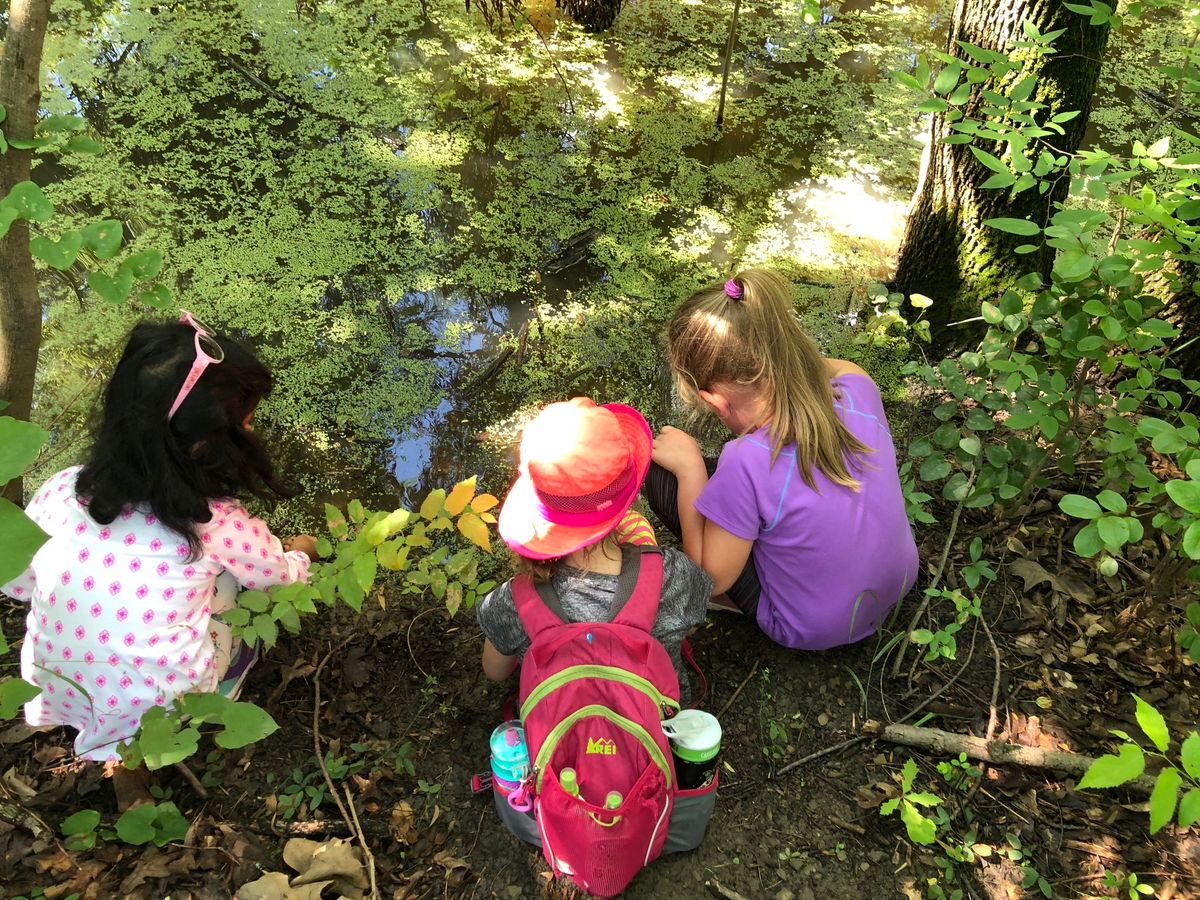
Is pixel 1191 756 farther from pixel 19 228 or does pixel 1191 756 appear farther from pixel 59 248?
pixel 19 228

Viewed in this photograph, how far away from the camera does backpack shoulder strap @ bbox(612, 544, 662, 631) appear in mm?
1320

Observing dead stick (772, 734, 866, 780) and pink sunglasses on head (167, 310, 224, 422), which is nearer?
pink sunglasses on head (167, 310, 224, 422)

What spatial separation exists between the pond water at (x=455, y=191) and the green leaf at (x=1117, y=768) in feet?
5.11

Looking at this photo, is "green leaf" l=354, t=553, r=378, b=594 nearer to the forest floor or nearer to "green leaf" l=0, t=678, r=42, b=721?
"green leaf" l=0, t=678, r=42, b=721

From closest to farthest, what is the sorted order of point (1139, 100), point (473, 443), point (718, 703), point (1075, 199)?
point (718, 703)
point (473, 443)
point (1075, 199)
point (1139, 100)

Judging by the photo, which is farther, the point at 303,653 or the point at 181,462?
the point at 303,653

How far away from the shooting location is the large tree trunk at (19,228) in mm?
1296

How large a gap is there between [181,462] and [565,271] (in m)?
1.64

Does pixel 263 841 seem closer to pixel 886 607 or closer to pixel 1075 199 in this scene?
pixel 886 607

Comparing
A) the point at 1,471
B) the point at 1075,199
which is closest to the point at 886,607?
the point at 1,471

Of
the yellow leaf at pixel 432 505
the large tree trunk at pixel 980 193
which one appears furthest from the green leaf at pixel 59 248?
the large tree trunk at pixel 980 193

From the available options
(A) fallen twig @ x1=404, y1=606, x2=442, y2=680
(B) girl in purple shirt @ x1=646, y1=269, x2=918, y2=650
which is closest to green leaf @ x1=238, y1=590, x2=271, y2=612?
(A) fallen twig @ x1=404, y1=606, x2=442, y2=680

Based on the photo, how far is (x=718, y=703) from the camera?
167cm

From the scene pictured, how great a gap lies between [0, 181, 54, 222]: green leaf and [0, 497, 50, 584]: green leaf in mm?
517
